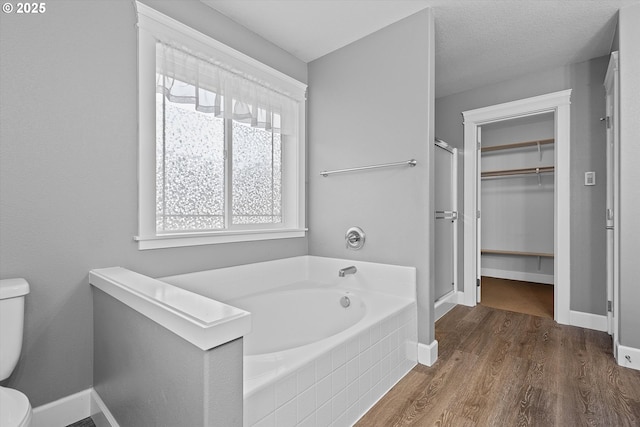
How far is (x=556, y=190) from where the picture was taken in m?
2.73

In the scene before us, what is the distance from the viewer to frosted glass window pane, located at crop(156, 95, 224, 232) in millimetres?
1805

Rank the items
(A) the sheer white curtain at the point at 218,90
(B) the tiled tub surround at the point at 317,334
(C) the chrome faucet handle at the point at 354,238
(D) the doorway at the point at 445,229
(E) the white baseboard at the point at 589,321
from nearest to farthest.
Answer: (B) the tiled tub surround at the point at 317,334
(A) the sheer white curtain at the point at 218,90
(C) the chrome faucet handle at the point at 354,238
(E) the white baseboard at the point at 589,321
(D) the doorway at the point at 445,229

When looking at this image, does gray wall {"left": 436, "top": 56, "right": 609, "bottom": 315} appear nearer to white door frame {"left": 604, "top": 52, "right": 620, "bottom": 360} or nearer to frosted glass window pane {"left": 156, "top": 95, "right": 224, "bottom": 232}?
white door frame {"left": 604, "top": 52, "right": 620, "bottom": 360}

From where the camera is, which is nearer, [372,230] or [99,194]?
[99,194]

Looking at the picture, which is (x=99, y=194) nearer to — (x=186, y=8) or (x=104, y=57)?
(x=104, y=57)

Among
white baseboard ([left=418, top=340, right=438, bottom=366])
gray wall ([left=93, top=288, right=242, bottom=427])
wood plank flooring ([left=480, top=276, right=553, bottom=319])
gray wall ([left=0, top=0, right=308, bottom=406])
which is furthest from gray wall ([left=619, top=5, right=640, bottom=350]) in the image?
gray wall ([left=0, top=0, right=308, bottom=406])

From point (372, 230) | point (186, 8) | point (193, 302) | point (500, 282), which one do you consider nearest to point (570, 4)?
point (372, 230)

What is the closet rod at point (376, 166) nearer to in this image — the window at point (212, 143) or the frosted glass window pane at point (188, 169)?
the window at point (212, 143)

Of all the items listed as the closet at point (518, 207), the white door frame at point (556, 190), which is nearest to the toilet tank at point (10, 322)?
the white door frame at point (556, 190)

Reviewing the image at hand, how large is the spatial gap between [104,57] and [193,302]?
1396mm

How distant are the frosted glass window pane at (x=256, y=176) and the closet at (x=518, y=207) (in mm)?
2716

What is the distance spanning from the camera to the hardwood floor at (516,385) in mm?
1457

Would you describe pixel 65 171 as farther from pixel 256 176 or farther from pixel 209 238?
pixel 256 176

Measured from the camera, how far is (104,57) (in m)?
1.53
